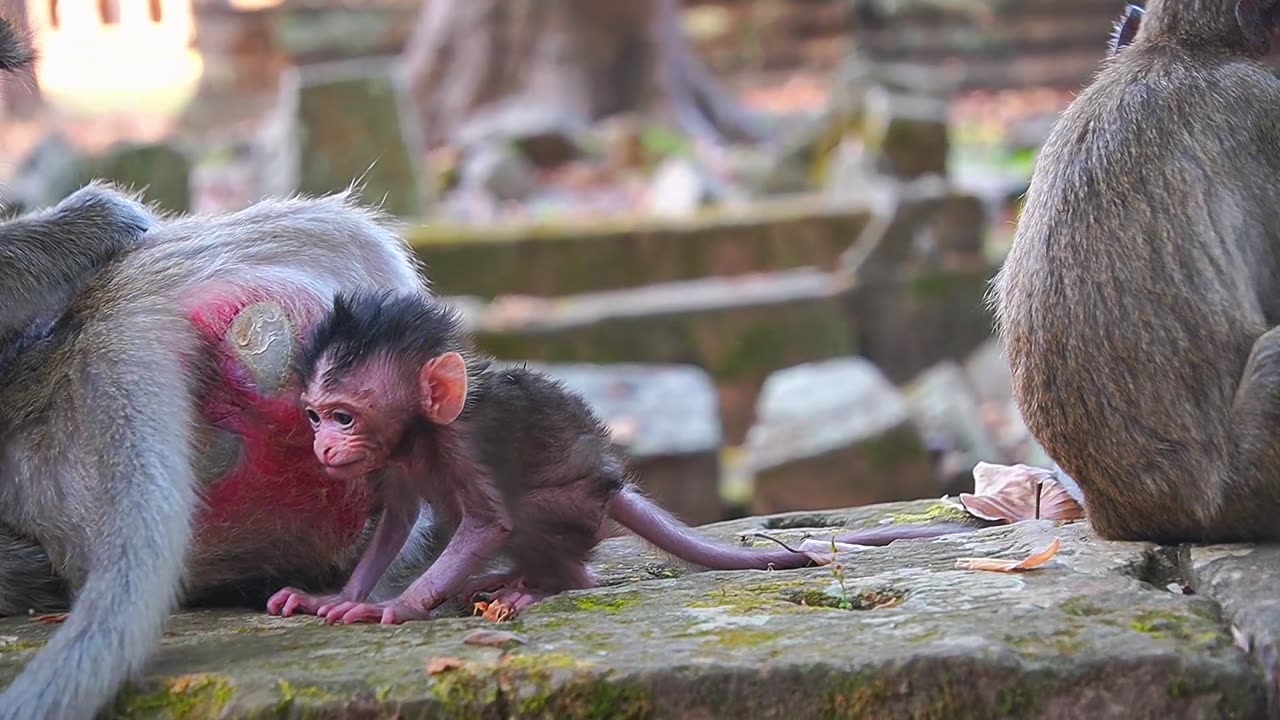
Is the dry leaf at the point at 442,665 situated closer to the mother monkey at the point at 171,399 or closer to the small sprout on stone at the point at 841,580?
the mother monkey at the point at 171,399

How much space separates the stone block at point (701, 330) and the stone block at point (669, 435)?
157 cm

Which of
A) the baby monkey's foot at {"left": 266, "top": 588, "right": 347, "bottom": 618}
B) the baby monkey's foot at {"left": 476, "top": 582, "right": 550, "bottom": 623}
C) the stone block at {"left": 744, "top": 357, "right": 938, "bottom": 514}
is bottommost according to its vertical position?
the stone block at {"left": 744, "top": 357, "right": 938, "bottom": 514}

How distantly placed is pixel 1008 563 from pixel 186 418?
1705 mm

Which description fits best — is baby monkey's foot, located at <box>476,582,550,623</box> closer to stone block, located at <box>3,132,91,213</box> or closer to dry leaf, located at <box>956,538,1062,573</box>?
dry leaf, located at <box>956,538,1062,573</box>

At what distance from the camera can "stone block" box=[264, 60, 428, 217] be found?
13508 millimetres

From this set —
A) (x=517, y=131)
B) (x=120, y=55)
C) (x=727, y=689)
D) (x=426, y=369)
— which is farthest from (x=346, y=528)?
(x=120, y=55)

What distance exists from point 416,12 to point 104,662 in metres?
24.1

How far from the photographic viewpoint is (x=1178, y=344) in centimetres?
335

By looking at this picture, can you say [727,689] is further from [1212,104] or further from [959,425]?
[959,425]

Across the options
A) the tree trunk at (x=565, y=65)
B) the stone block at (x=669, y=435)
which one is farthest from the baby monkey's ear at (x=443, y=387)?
the tree trunk at (x=565, y=65)

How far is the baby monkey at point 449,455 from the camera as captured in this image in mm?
3234

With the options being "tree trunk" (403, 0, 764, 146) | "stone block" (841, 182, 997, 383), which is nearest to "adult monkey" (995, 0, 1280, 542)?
"stone block" (841, 182, 997, 383)

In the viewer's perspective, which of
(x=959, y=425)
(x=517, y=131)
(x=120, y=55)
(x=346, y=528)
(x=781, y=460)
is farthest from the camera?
(x=120, y=55)

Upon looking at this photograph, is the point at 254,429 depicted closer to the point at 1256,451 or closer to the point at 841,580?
the point at 841,580
